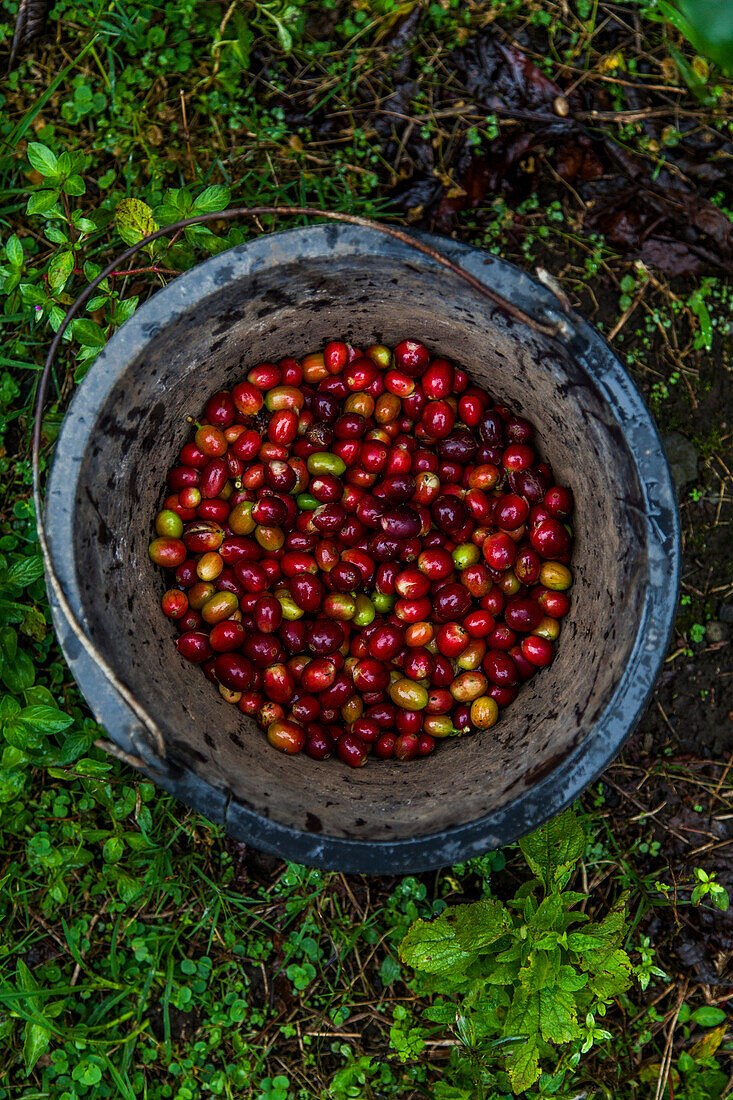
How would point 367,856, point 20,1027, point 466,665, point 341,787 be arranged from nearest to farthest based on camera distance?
point 367,856, point 341,787, point 466,665, point 20,1027

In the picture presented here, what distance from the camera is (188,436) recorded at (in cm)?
287

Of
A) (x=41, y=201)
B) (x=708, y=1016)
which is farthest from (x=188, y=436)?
(x=708, y=1016)

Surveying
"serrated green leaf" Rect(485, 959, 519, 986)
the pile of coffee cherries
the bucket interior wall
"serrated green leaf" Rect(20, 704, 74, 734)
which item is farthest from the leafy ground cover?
the pile of coffee cherries

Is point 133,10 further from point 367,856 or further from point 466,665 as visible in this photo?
point 367,856

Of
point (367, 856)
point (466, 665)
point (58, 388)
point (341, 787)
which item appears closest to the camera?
point (367, 856)

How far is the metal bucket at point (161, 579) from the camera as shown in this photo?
2.15 meters

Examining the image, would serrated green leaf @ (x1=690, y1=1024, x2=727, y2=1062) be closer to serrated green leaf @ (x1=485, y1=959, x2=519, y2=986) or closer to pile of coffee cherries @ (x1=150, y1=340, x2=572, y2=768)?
serrated green leaf @ (x1=485, y1=959, x2=519, y2=986)

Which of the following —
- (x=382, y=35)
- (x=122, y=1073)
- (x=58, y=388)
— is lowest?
(x=122, y=1073)

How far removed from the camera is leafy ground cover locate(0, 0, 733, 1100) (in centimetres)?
304

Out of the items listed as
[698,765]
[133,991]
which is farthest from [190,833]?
[698,765]

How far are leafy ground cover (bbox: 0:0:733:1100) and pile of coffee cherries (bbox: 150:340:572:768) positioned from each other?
616 millimetres

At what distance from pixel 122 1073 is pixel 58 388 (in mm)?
2699

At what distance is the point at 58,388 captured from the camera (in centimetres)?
328

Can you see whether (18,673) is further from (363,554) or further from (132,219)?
(132,219)
